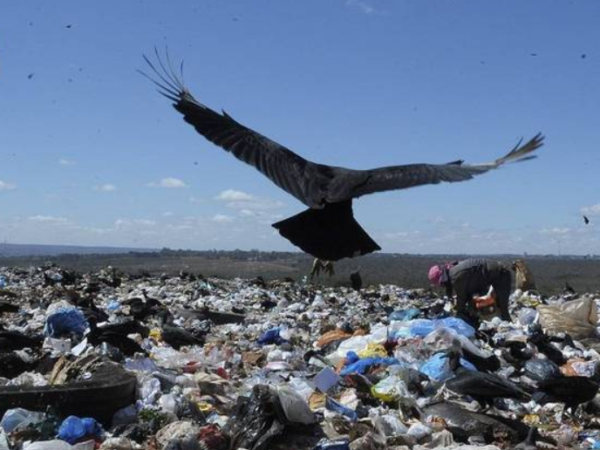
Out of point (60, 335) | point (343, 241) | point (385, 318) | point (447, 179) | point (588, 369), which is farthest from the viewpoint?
point (385, 318)

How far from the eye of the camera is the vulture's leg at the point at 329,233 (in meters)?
3.33

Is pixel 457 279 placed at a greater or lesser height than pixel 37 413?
greater

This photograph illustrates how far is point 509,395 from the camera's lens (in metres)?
4.51

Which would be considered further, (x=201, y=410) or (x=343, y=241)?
(x=201, y=410)

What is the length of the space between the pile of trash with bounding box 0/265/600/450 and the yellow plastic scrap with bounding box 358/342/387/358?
0.02 metres

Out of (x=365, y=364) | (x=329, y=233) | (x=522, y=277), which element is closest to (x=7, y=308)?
(x=365, y=364)

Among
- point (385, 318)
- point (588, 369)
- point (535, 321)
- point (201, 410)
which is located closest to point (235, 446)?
point (201, 410)

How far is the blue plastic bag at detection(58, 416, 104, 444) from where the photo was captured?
3.52 metres

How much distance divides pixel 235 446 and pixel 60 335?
3.06 m

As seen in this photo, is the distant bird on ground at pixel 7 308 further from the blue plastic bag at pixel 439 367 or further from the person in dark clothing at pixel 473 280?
the blue plastic bag at pixel 439 367

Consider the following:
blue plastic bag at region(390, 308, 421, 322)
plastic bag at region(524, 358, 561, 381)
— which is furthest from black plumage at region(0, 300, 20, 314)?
plastic bag at region(524, 358, 561, 381)

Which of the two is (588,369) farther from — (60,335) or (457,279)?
(60,335)

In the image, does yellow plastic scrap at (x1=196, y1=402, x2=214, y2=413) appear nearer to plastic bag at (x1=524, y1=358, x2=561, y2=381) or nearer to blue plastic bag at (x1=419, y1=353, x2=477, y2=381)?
blue plastic bag at (x1=419, y1=353, x2=477, y2=381)

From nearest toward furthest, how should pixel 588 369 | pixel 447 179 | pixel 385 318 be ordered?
1. pixel 447 179
2. pixel 588 369
3. pixel 385 318
